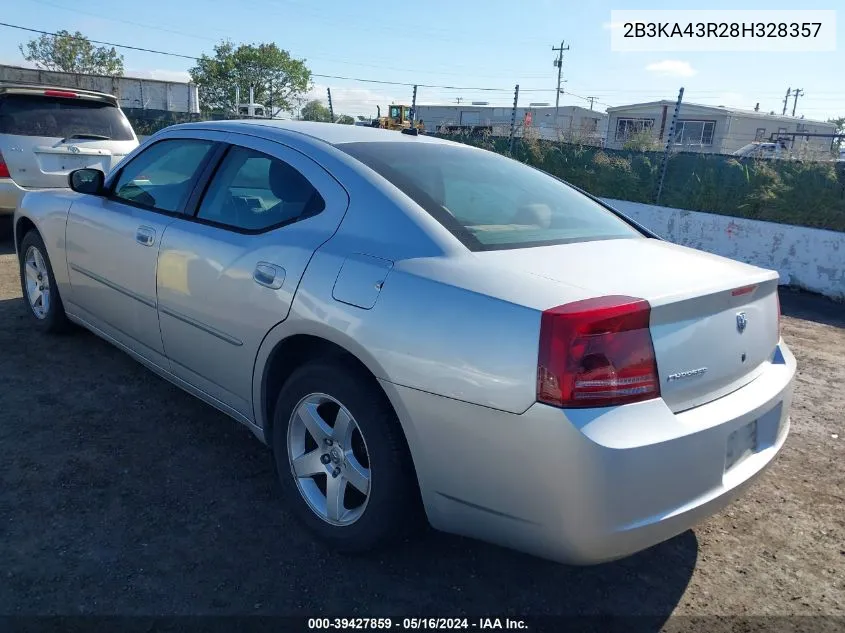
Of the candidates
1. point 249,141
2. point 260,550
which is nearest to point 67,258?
point 249,141

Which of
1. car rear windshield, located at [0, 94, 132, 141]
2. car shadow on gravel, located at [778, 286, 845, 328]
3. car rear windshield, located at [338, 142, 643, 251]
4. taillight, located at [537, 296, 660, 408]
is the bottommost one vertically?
car shadow on gravel, located at [778, 286, 845, 328]

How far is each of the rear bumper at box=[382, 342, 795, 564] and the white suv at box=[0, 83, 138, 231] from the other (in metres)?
6.45

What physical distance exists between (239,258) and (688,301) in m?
1.79

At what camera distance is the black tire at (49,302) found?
177 inches

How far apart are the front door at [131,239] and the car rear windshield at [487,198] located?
1082 millimetres

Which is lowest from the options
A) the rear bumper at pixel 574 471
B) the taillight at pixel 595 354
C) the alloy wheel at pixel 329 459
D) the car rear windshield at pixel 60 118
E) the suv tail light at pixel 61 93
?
the alloy wheel at pixel 329 459

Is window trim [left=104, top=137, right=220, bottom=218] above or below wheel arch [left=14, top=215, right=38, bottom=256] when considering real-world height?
above

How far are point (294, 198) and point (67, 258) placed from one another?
218cm

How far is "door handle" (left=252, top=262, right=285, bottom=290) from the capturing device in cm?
260

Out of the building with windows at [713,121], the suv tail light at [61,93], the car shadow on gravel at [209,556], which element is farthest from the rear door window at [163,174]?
the building with windows at [713,121]

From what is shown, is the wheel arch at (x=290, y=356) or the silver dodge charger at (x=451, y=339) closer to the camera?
the silver dodge charger at (x=451, y=339)

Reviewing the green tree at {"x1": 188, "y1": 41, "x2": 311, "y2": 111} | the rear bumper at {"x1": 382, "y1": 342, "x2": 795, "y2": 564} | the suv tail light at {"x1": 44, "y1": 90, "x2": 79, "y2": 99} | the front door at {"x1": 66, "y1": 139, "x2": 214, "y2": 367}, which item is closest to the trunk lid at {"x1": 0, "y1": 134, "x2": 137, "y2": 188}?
the suv tail light at {"x1": 44, "y1": 90, "x2": 79, "y2": 99}

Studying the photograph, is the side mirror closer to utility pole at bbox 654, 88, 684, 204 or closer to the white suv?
the white suv

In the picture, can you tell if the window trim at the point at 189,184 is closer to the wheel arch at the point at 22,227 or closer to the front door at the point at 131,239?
the front door at the point at 131,239
